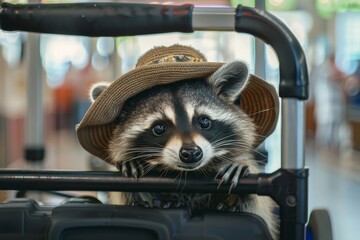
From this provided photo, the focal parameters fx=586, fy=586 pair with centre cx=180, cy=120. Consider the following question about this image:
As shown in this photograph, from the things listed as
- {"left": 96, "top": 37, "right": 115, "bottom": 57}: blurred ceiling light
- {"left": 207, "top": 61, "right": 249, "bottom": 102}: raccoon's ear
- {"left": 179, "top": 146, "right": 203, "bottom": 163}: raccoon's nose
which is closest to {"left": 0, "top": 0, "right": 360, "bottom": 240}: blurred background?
{"left": 96, "top": 37, "right": 115, "bottom": 57}: blurred ceiling light

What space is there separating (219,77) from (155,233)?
1.44 feet

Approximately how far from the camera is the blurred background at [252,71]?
2175mm

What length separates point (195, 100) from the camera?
4.21 ft

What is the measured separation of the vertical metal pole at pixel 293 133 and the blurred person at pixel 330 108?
8918mm

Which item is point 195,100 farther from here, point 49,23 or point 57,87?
point 57,87

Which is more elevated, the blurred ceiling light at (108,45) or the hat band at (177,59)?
the blurred ceiling light at (108,45)

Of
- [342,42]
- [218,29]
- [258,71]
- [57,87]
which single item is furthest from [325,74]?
[218,29]

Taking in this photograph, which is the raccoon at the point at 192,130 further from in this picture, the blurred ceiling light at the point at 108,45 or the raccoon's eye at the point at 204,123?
the blurred ceiling light at the point at 108,45

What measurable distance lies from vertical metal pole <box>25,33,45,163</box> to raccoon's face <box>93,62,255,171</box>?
2.19 ft

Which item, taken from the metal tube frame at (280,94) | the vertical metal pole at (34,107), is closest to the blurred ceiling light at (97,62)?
the vertical metal pole at (34,107)

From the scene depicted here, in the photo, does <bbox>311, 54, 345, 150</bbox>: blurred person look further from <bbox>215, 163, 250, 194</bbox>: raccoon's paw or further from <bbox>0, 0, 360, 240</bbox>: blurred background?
<bbox>215, 163, 250, 194</bbox>: raccoon's paw

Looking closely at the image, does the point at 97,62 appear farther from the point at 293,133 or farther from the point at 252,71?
the point at 293,133

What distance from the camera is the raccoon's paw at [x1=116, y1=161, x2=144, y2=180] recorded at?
Result: 1004mm

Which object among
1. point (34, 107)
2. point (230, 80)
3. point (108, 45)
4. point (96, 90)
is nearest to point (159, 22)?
point (230, 80)
